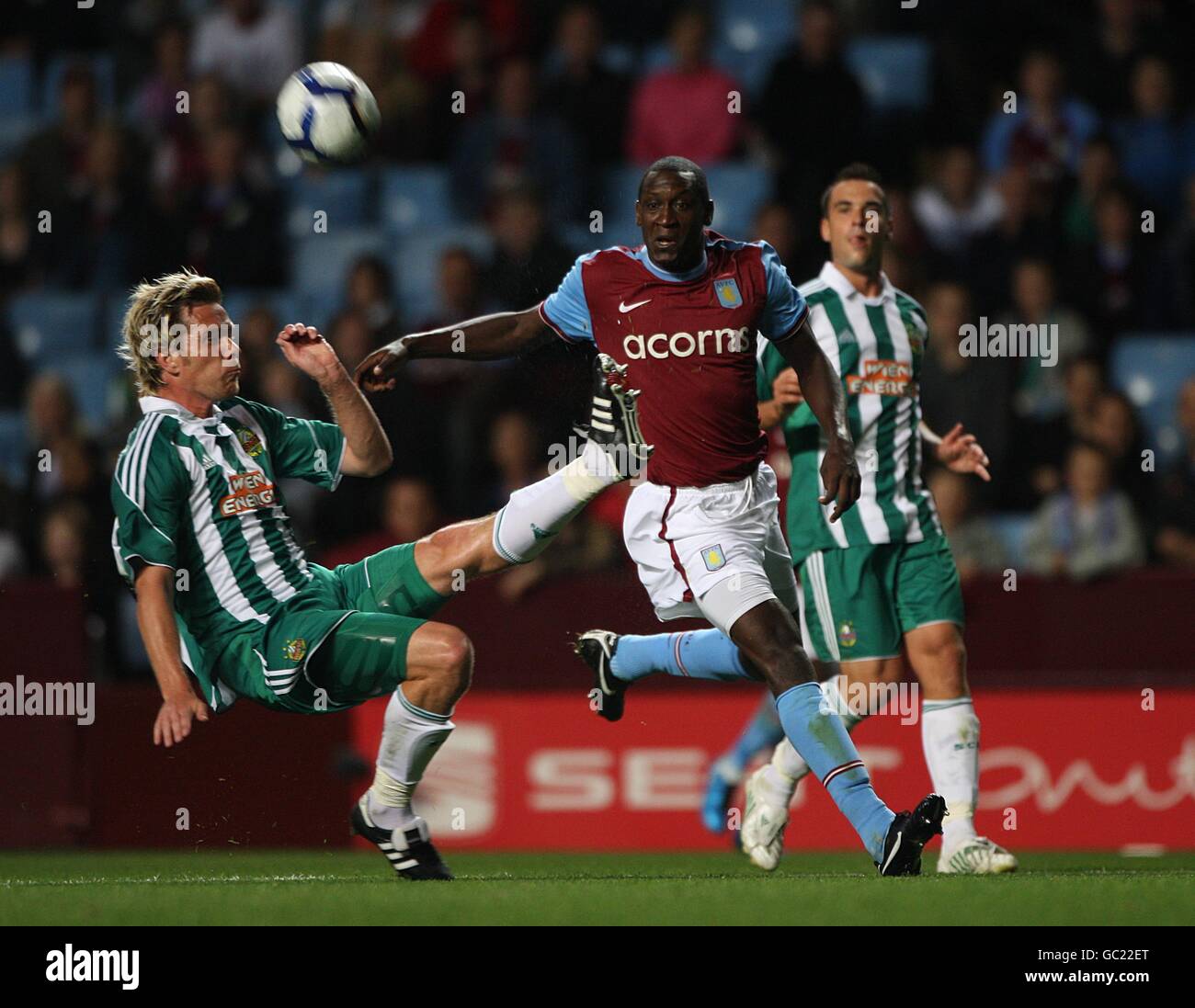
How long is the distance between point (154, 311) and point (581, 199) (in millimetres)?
5258

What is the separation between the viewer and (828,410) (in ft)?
20.8

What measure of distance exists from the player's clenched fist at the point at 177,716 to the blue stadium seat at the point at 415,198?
6.43 metres

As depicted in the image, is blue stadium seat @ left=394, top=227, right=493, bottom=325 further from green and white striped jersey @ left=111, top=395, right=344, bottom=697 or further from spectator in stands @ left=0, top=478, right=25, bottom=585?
green and white striped jersey @ left=111, top=395, right=344, bottom=697

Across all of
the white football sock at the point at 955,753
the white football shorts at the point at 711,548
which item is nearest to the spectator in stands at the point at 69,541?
the white football shorts at the point at 711,548

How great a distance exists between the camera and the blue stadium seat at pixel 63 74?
12.8m

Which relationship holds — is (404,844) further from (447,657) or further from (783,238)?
(783,238)

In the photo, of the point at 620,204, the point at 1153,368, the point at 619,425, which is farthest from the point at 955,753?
the point at 620,204

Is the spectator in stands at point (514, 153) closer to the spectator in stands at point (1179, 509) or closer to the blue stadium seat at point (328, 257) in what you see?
the blue stadium seat at point (328, 257)

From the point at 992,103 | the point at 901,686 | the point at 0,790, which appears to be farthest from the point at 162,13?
the point at 901,686

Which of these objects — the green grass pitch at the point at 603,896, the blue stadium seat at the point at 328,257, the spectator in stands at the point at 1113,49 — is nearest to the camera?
the green grass pitch at the point at 603,896

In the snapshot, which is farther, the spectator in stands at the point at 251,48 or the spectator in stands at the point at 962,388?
the spectator in stands at the point at 251,48

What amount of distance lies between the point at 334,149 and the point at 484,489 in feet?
8.47

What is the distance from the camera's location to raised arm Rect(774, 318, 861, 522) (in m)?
6.12

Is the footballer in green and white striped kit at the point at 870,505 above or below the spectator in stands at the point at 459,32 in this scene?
below
